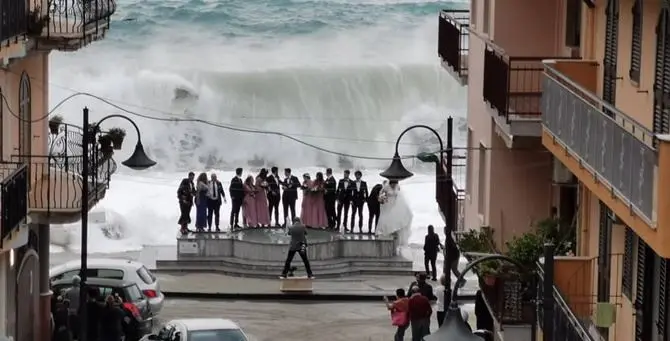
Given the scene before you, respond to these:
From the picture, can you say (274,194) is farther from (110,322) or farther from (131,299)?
(110,322)

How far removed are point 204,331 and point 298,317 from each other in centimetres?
862

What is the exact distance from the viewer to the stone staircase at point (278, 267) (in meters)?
41.9

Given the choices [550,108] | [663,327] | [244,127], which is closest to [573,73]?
[550,108]

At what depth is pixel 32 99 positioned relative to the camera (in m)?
31.9

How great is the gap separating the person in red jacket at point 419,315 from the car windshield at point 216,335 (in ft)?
14.1

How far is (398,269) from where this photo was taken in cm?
4259

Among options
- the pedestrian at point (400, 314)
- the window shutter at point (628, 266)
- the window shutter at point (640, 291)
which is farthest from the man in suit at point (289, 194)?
the window shutter at point (640, 291)

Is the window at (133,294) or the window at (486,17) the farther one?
the window at (133,294)

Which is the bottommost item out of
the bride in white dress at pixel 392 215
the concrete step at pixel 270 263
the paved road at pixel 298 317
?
the paved road at pixel 298 317

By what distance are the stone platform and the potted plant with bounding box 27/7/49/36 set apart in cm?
1311

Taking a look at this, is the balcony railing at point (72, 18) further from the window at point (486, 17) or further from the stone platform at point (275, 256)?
the stone platform at point (275, 256)

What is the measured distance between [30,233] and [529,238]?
921 centimetres

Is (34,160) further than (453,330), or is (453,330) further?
(34,160)

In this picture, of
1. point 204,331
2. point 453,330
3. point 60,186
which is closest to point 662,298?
point 453,330
